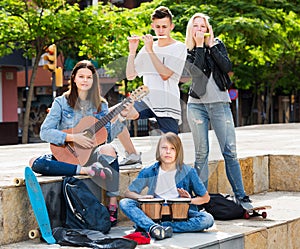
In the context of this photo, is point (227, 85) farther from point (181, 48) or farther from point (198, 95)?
point (181, 48)

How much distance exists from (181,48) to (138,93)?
63 centimetres

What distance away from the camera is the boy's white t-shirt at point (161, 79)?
6.09m

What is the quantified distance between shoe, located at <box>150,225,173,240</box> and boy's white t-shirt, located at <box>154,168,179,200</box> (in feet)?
1.57

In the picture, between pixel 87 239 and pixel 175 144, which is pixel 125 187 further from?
pixel 87 239

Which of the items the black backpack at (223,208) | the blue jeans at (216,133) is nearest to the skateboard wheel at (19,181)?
the blue jeans at (216,133)

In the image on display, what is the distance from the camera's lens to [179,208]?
6094 mm

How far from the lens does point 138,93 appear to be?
19.5 feet

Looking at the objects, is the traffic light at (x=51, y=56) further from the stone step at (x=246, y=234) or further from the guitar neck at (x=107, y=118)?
the guitar neck at (x=107, y=118)

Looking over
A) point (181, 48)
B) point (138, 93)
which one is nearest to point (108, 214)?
point (138, 93)

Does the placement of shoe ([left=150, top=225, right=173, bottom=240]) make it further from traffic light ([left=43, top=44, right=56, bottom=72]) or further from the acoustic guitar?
traffic light ([left=43, top=44, right=56, bottom=72])

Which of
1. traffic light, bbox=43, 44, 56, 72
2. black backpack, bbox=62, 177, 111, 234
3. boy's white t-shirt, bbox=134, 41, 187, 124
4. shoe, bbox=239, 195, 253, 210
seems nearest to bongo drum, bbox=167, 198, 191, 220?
black backpack, bbox=62, 177, 111, 234

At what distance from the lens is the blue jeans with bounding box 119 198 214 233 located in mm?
5968

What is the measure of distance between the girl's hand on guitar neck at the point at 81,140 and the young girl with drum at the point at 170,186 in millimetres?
552

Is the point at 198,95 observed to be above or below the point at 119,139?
above
